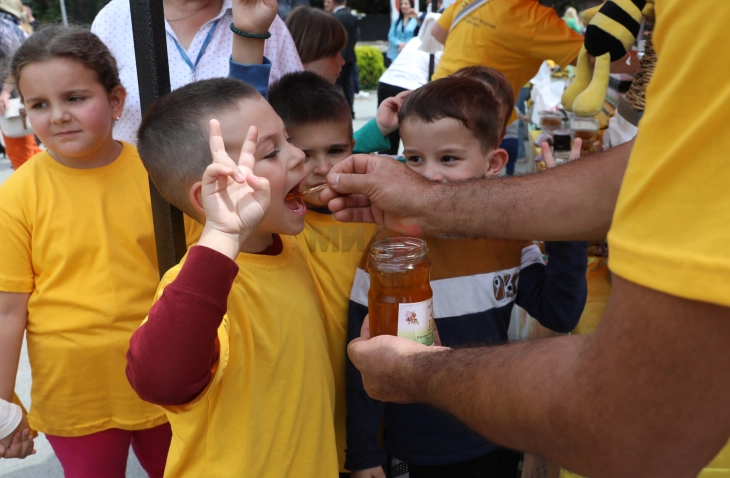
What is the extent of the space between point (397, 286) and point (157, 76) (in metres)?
0.74

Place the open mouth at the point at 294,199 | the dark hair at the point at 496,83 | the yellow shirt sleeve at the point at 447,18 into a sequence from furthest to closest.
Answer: the yellow shirt sleeve at the point at 447,18
the dark hair at the point at 496,83
the open mouth at the point at 294,199

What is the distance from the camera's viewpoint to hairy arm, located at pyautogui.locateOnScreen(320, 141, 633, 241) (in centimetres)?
159

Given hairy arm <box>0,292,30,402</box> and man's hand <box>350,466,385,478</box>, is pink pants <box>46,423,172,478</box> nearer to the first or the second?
hairy arm <box>0,292,30,402</box>

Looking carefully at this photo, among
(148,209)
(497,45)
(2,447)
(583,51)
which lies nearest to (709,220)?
(148,209)

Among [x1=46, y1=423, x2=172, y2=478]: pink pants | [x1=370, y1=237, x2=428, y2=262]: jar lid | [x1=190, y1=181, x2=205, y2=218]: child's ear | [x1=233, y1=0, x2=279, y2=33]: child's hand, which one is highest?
[x1=233, y1=0, x2=279, y2=33]: child's hand

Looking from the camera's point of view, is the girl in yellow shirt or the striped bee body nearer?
the girl in yellow shirt

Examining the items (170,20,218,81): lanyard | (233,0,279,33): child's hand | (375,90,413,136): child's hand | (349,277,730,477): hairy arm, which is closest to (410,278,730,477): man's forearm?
(349,277,730,477): hairy arm

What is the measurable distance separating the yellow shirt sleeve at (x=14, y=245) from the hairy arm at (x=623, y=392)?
1404 millimetres

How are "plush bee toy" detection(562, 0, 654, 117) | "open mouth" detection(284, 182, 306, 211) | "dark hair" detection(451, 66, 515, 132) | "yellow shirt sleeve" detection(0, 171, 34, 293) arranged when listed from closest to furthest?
"open mouth" detection(284, 182, 306, 211) < "yellow shirt sleeve" detection(0, 171, 34, 293) < "dark hair" detection(451, 66, 515, 132) < "plush bee toy" detection(562, 0, 654, 117)

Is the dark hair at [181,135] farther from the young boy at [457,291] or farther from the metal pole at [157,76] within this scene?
the young boy at [457,291]

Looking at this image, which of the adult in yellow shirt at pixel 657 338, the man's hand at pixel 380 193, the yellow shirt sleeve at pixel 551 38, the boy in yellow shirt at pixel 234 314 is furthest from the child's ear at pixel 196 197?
the yellow shirt sleeve at pixel 551 38

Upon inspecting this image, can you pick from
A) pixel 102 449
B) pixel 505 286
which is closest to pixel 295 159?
pixel 505 286

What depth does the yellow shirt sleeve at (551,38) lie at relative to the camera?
12.8 feet

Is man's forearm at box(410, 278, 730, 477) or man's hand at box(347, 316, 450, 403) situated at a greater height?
man's forearm at box(410, 278, 730, 477)
